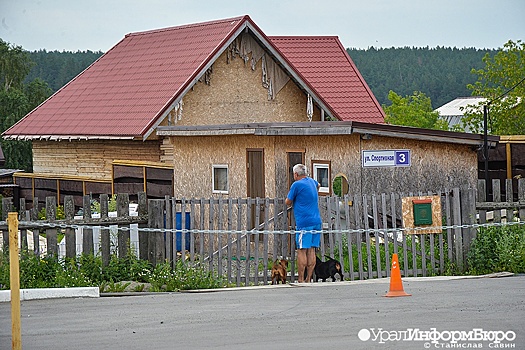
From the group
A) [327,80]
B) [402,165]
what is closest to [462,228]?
[402,165]

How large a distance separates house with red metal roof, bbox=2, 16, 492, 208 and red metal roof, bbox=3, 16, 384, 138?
0.06 metres

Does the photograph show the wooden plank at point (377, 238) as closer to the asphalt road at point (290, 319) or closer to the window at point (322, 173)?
the asphalt road at point (290, 319)

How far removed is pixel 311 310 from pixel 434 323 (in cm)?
170

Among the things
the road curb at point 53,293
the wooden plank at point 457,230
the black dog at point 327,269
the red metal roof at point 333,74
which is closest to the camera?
the road curb at point 53,293

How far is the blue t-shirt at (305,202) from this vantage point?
1409 cm

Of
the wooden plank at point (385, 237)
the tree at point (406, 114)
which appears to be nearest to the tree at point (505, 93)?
the tree at point (406, 114)

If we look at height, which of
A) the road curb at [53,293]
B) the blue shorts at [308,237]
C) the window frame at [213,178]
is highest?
the window frame at [213,178]

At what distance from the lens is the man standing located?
14102 mm

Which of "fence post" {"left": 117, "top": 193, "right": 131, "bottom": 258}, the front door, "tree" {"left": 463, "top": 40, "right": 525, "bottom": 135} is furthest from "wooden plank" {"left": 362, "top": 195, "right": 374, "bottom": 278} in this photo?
"tree" {"left": 463, "top": 40, "right": 525, "bottom": 135}

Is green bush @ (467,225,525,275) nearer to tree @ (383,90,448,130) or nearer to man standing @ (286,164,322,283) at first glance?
man standing @ (286,164,322,283)

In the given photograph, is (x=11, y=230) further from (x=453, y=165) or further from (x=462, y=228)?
(x=453, y=165)

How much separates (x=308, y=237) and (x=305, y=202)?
53 cm

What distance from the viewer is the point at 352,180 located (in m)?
18.4

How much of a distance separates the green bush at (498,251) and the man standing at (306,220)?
2484 mm
